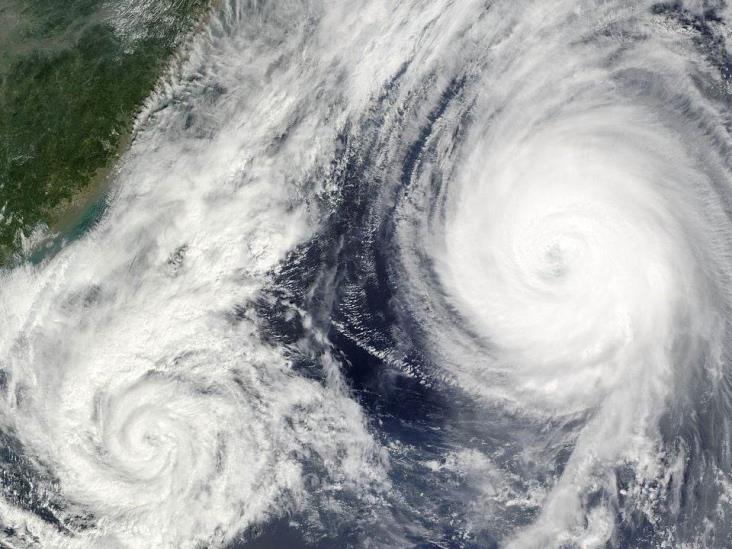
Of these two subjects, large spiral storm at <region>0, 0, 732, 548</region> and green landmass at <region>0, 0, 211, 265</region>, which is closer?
large spiral storm at <region>0, 0, 732, 548</region>

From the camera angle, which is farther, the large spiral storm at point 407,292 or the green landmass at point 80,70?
the green landmass at point 80,70

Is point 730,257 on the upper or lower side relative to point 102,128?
upper

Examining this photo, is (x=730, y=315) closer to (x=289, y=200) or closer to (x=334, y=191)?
(x=334, y=191)

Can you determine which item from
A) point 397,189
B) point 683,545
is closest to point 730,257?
point 683,545

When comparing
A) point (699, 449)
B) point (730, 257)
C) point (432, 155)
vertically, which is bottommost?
point (699, 449)
